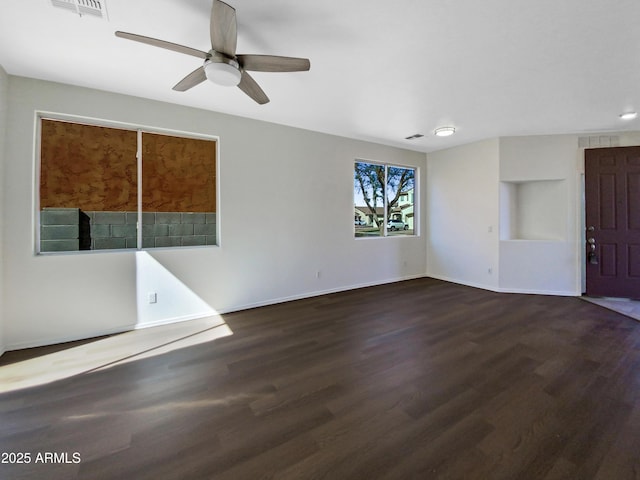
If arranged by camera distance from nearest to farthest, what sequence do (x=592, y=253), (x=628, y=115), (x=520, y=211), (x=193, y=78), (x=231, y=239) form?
1. (x=193, y=78)
2. (x=628, y=115)
3. (x=231, y=239)
4. (x=592, y=253)
5. (x=520, y=211)

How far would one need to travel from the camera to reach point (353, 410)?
1.79 m

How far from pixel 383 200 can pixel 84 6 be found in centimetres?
472

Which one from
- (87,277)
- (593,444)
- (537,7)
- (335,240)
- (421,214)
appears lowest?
(593,444)

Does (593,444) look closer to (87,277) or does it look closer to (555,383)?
(555,383)

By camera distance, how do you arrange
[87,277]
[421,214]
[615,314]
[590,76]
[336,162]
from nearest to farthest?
1. [590,76]
2. [87,277]
3. [615,314]
4. [336,162]
5. [421,214]

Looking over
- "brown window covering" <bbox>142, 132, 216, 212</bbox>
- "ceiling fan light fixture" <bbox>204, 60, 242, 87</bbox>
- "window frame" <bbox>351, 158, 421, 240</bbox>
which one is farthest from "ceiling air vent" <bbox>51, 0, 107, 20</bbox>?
"window frame" <bbox>351, 158, 421, 240</bbox>

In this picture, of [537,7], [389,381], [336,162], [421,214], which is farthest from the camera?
[421,214]

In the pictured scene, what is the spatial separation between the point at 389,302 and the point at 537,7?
11.3ft

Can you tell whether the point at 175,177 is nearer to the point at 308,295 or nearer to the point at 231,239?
the point at 231,239

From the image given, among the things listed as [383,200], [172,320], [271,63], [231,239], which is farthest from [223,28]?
[383,200]

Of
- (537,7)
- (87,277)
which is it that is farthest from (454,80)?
(87,277)

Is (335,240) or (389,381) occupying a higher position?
(335,240)

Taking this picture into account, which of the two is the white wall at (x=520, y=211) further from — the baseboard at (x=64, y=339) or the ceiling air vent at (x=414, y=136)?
the baseboard at (x=64, y=339)

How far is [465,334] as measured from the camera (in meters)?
2.96
